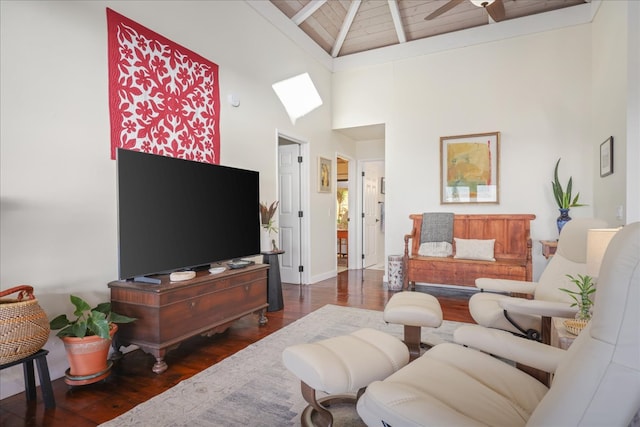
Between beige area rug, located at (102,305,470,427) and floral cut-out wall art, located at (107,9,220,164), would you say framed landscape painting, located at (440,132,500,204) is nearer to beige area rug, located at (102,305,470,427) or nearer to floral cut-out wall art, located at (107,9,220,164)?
beige area rug, located at (102,305,470,427)

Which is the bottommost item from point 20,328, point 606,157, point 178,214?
point 20,328

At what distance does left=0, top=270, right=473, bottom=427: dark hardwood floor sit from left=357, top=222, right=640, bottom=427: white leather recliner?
166cm

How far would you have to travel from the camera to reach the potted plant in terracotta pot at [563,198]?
4289 mm

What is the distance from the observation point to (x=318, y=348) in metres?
1.69

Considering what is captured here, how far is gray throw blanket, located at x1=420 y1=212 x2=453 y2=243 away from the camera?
16.1ft

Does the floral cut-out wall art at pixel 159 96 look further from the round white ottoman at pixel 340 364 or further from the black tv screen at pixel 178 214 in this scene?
the round white ottoman at pixel 340 364

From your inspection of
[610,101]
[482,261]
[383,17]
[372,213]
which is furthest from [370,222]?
[610,101]

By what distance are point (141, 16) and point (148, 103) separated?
2.32 ft

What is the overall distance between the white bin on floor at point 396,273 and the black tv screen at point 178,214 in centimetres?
234

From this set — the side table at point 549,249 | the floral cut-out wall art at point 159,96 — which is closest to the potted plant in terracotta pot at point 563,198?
the side table at point 549,249

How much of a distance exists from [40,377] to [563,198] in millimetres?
5322

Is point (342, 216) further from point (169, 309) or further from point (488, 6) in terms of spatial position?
point (169, 309)

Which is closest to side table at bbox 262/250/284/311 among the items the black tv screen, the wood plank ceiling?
the black tv screen

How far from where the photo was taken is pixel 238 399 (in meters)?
2.04
